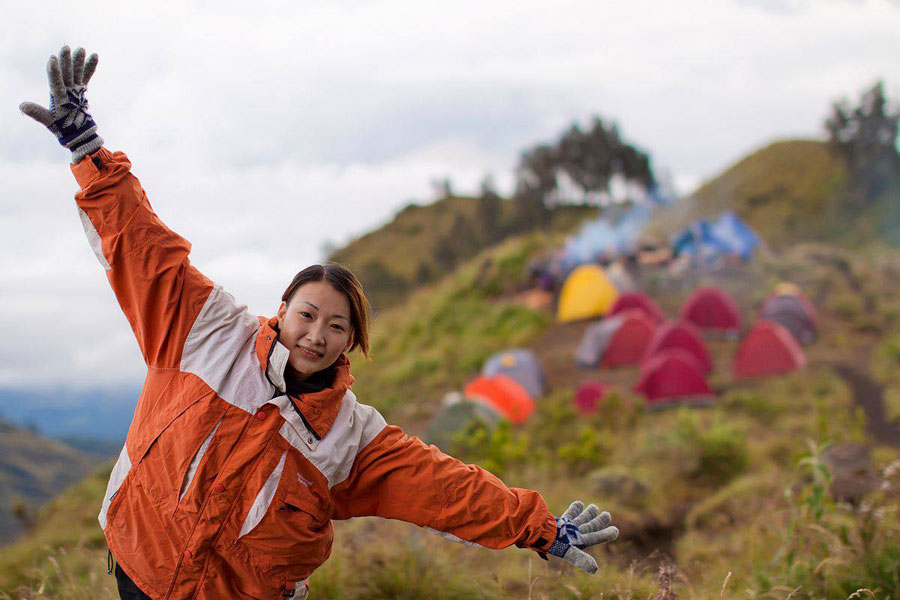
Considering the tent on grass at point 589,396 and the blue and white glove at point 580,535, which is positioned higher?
the blue and white glove at point 580,535

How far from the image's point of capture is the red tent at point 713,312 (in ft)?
42.0

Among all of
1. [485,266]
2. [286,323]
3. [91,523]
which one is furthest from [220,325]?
[485,266]

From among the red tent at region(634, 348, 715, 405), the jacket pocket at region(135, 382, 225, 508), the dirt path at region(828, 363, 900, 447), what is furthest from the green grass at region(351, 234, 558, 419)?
the jacket pocket at region(135, 382, 225, 508)

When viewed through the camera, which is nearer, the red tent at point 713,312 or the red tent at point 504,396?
the red tent at point 504,396

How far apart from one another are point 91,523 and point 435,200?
115 ft

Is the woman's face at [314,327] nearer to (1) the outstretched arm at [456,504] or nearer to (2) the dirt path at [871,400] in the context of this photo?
(1) the outstretched arm at [456,504]

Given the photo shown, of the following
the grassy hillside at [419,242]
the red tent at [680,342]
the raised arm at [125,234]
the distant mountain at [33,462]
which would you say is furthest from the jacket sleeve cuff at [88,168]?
the grassy hillside at [419,242]

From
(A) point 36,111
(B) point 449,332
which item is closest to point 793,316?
(B) point 449,332

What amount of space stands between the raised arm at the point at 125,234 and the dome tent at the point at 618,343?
10.5 m

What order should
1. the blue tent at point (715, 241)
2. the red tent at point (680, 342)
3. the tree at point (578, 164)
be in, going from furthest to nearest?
the tree at point (578, 164) → the blue tent at point (715, 241) → the red tent at point (680, 342)

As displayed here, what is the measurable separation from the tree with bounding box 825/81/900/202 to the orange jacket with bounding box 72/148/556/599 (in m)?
31.3

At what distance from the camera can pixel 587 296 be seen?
48.1 ft

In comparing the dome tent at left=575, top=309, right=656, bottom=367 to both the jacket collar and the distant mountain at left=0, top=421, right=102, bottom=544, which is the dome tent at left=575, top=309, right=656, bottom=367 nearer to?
the jacket collar

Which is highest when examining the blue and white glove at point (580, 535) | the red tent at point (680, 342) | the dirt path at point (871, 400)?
the blue and white glove at point (580, 535)
